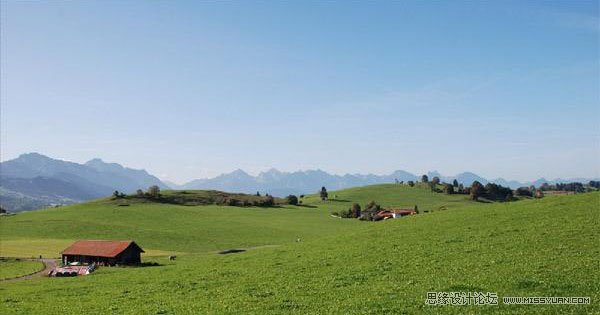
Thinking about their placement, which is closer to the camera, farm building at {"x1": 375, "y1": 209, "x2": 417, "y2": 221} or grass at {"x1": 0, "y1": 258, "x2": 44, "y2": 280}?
grass at {"x1": 0, "y1": 258, "x2": 44, "y2": 280}

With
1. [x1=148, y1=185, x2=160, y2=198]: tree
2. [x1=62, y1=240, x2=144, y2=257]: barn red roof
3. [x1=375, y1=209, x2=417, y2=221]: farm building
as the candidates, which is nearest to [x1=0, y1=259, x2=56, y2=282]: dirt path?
[x1=62, y1=240, x2=144, y2=257]: barn red roof

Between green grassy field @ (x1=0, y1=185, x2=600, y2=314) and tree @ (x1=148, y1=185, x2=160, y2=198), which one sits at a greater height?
tree @ (x1=148, y1=185, x2=160, y2=198)

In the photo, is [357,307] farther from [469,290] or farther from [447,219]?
[447,219]

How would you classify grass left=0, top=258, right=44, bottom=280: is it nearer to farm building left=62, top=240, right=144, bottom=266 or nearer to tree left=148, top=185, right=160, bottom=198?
→ farm building left=62, top=240, right=144, bottom=266

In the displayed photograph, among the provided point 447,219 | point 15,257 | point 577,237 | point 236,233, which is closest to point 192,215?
point 236,233

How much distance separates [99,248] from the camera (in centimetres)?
8669

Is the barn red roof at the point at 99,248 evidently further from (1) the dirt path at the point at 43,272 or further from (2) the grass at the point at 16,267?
(2) the grass at the point at 16,267

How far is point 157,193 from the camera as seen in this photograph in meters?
191

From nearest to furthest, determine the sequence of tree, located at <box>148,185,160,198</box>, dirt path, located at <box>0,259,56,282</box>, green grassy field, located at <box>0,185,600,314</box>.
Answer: green grassy field, located at <box>0,185,600,314</box> → dirt path, located at <box>0,259,56,282</box> → tree, located at <box>148,185,160,198</box>

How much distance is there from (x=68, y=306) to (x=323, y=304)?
19214 mm

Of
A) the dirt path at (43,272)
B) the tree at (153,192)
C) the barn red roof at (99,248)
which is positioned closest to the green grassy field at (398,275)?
the dirt path at (43,272)

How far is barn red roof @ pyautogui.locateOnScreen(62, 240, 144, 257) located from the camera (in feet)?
276

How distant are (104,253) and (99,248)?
2998 mm

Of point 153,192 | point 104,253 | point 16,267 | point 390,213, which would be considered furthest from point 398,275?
point 153,192
